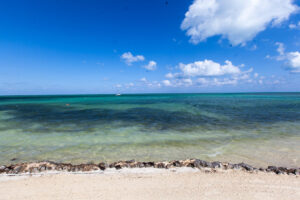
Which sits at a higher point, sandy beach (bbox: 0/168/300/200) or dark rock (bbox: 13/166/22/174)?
dark rock (bbox: 13/166/22/174)

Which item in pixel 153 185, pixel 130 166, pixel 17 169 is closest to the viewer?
pixel 153 185

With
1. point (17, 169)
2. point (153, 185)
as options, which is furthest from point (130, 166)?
point (17, 169)

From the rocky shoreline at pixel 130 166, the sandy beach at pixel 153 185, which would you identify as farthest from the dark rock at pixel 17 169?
the sandy beach at pixel 153 185

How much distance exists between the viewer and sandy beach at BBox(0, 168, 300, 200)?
4.43 meters

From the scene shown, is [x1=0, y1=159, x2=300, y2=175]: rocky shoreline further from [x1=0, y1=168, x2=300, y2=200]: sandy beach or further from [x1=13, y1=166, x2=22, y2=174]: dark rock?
[x1=0, y1=168, x2=300, y2=200]: sandy beach

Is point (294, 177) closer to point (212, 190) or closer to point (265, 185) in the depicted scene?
point (265, 185)

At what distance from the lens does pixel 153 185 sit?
4965 mm

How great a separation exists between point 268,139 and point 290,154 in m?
2.62

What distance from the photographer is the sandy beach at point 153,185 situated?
4426mm

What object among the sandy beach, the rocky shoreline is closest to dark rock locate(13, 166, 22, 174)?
the rocky shoreline

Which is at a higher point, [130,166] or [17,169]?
[17,169]

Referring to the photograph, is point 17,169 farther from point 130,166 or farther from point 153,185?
point 153,185

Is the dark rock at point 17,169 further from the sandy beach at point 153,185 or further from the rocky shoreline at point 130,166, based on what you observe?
the sandy beach at point 153,185

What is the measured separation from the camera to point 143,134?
453 inches
